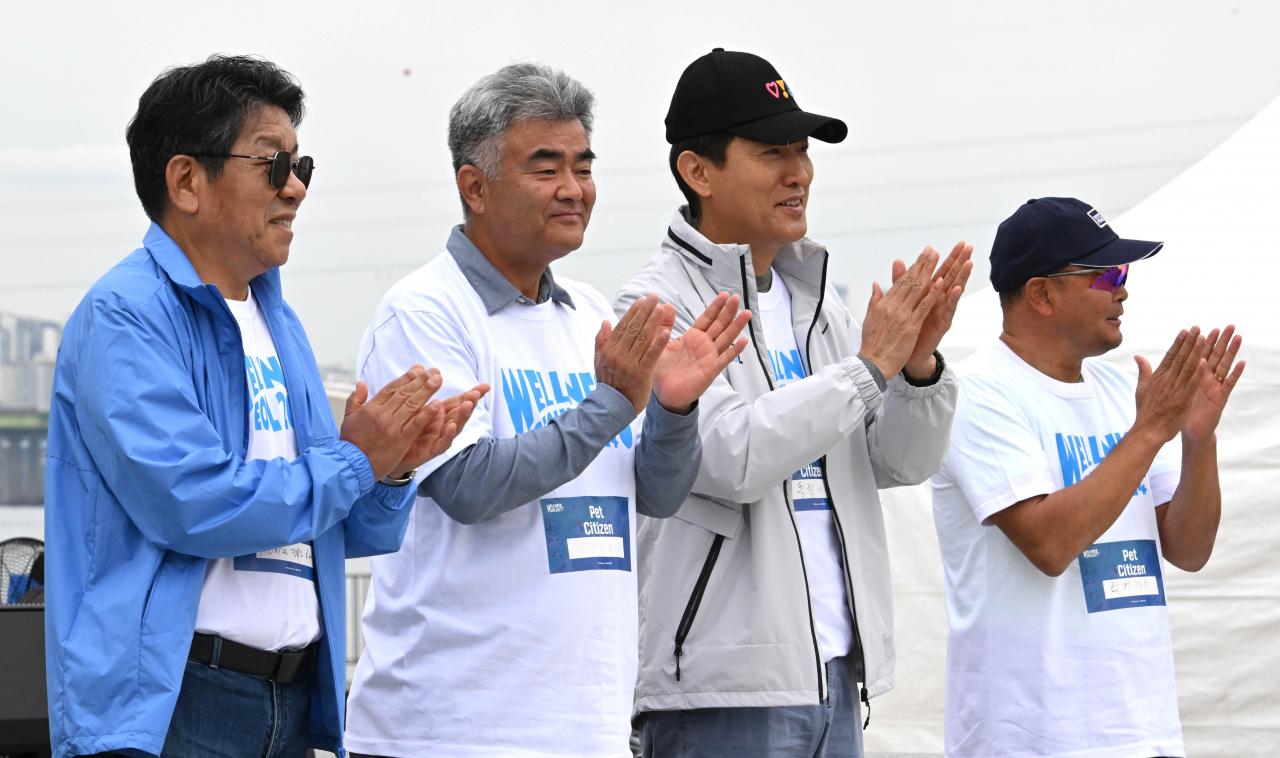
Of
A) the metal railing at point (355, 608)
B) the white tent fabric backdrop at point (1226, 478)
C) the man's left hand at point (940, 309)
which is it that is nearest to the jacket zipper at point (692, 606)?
the man's left hand at point (940, 309)

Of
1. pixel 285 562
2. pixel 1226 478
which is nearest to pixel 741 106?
pixel 285 562

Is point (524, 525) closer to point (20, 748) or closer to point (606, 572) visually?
point (606, 572)

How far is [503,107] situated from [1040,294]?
128 cm

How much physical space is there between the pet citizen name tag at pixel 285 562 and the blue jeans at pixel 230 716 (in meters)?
0.14

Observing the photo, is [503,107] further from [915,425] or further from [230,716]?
[230,716]

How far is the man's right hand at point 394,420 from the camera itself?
5.82 ft

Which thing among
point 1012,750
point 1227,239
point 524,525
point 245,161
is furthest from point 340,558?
point 1227,239

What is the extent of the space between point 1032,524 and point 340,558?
1346mm

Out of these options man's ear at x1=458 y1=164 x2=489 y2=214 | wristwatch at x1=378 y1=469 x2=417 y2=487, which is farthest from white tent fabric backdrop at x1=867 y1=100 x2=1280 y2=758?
wristwatch at x1=378 y1=469 x2=417 y2=487

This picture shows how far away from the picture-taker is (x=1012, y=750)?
253cm

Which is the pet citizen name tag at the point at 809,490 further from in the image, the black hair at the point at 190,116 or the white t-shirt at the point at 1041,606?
the black hair at the point at 190,116

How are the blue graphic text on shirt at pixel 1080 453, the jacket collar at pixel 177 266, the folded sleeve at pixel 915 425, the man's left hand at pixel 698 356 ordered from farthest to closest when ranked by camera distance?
the blue graphic text on shirt at pixel 1080 453 < the folded sleeve at pixel 915 425 < the man's left hand at pixel 698 356 < the jacket collar at pixel 177 266

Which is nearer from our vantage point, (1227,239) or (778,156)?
(778,156)

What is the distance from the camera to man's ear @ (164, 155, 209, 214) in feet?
6.14
